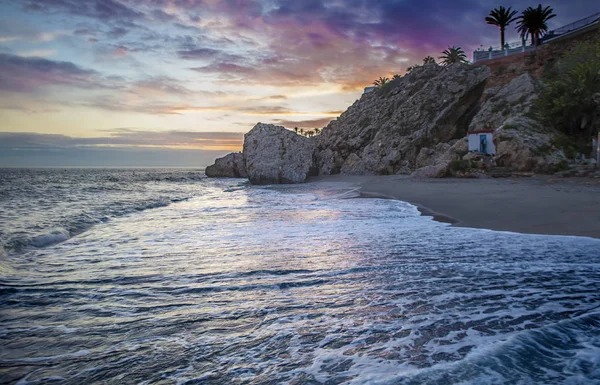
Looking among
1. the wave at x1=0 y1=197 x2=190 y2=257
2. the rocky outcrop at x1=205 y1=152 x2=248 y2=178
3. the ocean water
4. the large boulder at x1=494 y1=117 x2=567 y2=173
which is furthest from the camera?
the rocky outcrop at x1=205 y1=152 x2=248 y2=178

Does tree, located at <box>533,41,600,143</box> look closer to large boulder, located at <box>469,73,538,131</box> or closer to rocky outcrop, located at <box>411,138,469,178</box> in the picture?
large boulder, located at <box>469,73,538,131</box>

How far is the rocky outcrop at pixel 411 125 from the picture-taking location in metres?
37.0

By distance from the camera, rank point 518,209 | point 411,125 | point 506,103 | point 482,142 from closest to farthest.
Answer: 1. point 518,209
2. point 482,142
3. point 506,103
4. point 411,125

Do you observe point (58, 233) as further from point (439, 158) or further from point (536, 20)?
point (536, 20)

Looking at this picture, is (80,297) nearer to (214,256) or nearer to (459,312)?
(214,256)

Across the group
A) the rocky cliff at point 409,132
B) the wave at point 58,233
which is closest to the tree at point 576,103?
the rocky cliff at point 409,132

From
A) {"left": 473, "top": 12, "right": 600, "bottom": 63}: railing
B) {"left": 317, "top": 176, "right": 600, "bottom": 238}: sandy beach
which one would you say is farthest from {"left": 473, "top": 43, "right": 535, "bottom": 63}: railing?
{"left": 317, "top": 176, "right": 600, "bottom": 238}: sandy beach

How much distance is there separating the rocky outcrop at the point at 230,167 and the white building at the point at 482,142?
31.8 m

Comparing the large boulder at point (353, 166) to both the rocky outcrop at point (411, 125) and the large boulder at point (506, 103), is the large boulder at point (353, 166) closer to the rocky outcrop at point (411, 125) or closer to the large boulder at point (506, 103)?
the rocky outcrop at point (411, 125)

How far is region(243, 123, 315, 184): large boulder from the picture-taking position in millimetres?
35375

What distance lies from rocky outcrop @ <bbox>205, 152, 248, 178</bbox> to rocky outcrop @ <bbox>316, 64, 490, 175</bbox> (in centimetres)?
1324

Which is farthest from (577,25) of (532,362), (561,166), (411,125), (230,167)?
(532,362)

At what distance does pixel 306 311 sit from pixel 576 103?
97.2 feet

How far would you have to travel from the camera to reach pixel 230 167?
54.4 m
